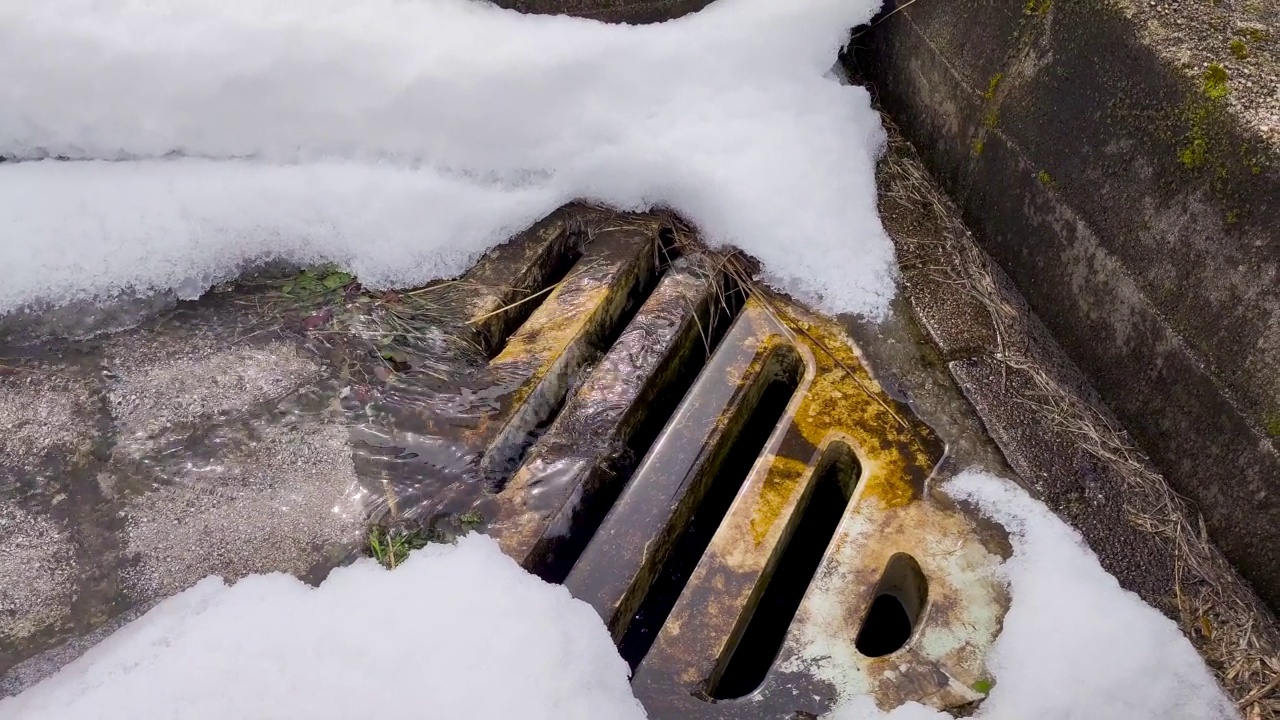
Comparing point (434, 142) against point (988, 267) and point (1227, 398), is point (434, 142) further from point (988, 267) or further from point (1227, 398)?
point (1227, 398)

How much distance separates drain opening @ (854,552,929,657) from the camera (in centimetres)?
144

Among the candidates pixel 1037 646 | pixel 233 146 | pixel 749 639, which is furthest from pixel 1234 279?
pixel 233 146

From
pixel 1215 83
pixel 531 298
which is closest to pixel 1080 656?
pixel 1215 83

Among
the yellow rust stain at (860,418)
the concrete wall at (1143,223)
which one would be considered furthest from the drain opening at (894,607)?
the concrete wall at (1143,223)

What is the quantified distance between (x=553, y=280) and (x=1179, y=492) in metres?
1.40

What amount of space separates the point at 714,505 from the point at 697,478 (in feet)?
0.50

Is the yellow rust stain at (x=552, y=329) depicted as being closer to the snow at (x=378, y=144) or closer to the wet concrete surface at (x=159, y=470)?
the snow at (x=378, y=144)

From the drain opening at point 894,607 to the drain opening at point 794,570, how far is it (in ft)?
0.42

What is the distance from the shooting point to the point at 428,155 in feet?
6.27

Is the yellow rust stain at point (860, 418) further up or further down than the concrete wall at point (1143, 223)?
further down

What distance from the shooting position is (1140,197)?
1.51 metres

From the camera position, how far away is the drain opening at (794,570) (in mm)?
1533

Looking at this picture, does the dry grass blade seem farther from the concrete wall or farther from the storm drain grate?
the storm drain grate

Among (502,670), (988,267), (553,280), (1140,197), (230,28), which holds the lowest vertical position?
(502,670)
